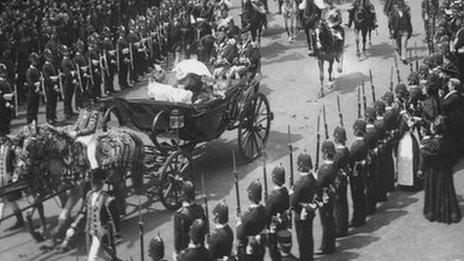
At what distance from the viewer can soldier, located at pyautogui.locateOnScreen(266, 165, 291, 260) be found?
10211 millimetres

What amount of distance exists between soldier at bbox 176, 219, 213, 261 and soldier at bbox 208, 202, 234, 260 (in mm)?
120

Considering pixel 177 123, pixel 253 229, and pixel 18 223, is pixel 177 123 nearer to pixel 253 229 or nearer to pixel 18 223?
pixel 18 223

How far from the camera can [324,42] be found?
1866cm

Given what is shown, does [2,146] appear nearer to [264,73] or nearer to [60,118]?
[60,118]

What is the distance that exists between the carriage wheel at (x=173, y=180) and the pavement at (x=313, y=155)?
289 mm

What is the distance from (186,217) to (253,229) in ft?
2.99

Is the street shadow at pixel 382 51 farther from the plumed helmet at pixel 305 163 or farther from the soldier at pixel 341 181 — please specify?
Answer: the plumed helmet at pixel 305 163

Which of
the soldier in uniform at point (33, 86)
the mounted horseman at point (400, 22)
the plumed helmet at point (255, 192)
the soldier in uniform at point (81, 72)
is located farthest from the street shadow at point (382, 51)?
the plumed helmet at point (255, 192)

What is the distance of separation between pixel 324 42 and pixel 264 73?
276 cm

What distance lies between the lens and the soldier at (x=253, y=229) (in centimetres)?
975

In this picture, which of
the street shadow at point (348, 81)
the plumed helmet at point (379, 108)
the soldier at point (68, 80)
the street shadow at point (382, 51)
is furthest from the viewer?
the street shadow at point (382, 51)

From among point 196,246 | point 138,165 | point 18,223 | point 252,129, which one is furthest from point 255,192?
point 18,223

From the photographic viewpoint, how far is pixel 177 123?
13.0 metres

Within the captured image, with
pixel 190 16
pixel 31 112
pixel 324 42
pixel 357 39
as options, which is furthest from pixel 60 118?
pixel 357 39
